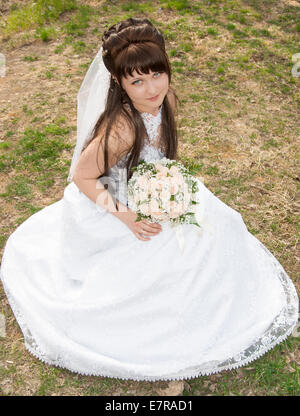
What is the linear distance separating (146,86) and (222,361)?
2015 mm

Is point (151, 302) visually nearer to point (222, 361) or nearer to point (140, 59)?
point (222, 361)

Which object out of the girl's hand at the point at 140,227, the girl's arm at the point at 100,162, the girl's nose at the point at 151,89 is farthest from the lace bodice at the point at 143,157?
the girl's nose at the point at 151,89

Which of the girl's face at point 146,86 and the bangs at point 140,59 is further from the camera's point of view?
the girl's face at point 146,86

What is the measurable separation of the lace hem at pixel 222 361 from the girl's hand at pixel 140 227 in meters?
0.97

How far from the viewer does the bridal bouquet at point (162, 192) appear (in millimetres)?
2736

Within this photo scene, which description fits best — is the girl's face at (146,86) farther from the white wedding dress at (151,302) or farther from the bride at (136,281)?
the white wedding dress at (151,302)

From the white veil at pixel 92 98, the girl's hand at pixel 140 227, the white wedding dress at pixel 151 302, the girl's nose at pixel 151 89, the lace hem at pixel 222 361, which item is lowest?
the lace hem at pixel 222 361

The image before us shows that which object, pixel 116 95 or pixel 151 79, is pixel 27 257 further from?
pixel 151 79

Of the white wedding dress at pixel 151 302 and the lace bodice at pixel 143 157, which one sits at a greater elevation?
the lace bodice at pixel 143 157

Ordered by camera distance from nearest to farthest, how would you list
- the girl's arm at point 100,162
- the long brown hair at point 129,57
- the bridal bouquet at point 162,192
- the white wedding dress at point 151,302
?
the long brown hair at point 129,57 → the bridal bouquet at point 162,192 → the girl's arm at point 100,162 → the white wedding dress at point 151,302

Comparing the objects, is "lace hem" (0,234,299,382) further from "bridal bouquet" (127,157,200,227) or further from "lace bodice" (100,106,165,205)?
"lace bodice" (100,106,165,205)

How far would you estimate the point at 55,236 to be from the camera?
12.6 ft

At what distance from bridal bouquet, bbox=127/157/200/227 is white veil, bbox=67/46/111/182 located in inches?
23.8

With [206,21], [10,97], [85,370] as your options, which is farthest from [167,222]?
[206,21]
